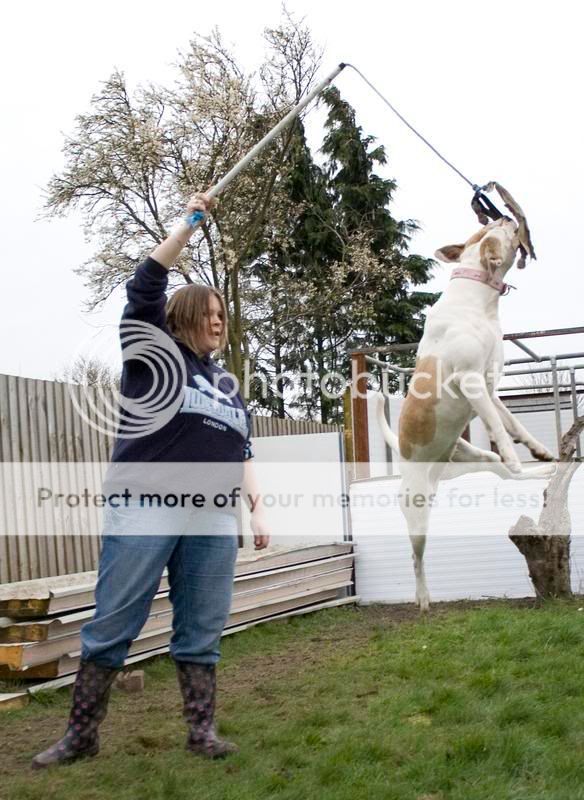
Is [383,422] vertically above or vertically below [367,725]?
above

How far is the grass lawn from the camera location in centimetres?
296

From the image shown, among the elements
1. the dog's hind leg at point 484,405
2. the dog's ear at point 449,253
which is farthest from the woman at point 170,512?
the dog's hind leg at point 484,405

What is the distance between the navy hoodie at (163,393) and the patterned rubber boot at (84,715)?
0.76 m

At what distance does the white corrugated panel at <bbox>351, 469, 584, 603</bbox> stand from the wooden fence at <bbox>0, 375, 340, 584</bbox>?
2.41 metres

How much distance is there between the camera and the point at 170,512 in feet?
10.2

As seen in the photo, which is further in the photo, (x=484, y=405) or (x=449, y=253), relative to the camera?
(x=449, y=253)

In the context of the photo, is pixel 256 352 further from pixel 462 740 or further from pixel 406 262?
pixel 462 740

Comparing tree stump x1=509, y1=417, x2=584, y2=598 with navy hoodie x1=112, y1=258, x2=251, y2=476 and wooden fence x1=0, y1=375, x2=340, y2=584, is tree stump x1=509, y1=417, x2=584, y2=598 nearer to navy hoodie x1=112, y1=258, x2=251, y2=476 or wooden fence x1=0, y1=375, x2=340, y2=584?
wooden fence x1=0, y1=375, x2=340, y2=584

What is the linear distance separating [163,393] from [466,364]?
100 centimetres

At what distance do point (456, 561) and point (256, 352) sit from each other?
9.12 m

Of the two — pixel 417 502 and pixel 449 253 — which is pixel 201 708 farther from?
pixel 449 253

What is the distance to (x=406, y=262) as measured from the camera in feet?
59.6

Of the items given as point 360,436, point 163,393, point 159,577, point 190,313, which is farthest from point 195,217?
point 360,436

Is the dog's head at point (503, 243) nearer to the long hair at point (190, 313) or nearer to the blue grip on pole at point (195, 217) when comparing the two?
the blue grip on pole at point (195, 217)
